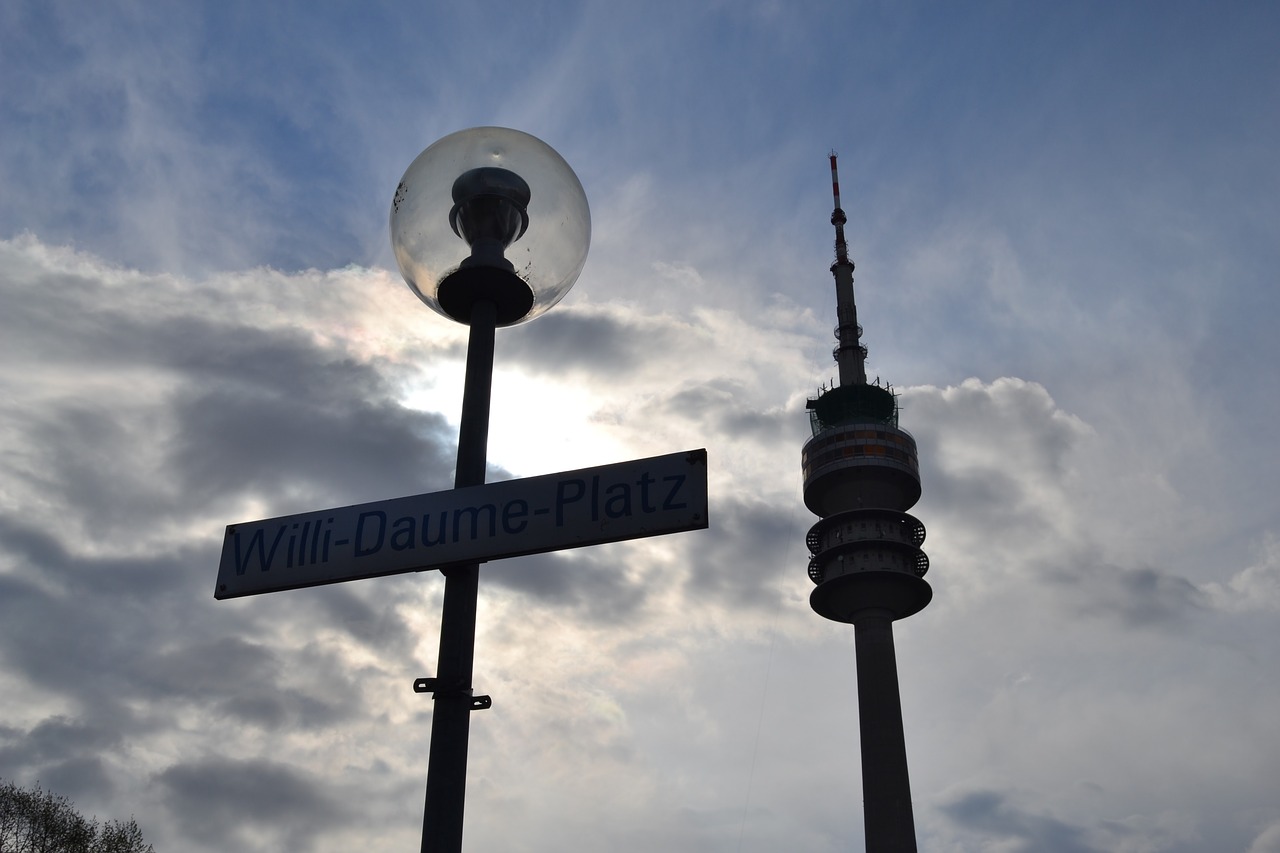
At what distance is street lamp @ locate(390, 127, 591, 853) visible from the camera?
6910 millimetres

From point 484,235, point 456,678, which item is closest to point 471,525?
point 456,678

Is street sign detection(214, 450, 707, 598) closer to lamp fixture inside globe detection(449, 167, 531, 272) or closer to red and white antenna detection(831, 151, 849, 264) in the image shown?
lamp fixture inside globe detection(449, 167, 531, 272)

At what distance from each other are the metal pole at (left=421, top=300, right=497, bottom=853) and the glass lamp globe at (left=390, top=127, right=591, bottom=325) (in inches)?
28.7

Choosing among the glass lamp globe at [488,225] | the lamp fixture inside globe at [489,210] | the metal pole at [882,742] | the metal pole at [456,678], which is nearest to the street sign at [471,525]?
the metal pole at [456,678]

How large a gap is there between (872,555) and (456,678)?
85039mm

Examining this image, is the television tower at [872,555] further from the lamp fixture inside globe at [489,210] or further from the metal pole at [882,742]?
the lamp fixture inside globe at [489,210]

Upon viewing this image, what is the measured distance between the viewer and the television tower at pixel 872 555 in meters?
84.1

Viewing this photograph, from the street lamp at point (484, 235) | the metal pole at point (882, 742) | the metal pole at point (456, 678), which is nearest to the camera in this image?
the metal pole at point (456, 678)

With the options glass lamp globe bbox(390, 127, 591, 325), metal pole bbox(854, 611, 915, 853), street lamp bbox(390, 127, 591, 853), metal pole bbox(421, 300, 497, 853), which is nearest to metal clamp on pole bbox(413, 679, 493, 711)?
metal pole bbox(421, 300, 497, 853)

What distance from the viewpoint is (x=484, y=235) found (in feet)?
23.0

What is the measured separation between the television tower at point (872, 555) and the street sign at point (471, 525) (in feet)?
276

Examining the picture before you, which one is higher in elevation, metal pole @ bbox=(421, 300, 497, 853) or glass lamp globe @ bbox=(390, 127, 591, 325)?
glass lamp globe @ bbox=(390, 127, 591, 325)

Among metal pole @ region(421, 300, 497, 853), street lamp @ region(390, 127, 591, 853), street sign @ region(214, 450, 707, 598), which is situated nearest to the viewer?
metal pole @ region(421, 300, 497, 853)

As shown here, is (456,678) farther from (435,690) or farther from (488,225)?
(488,225)
